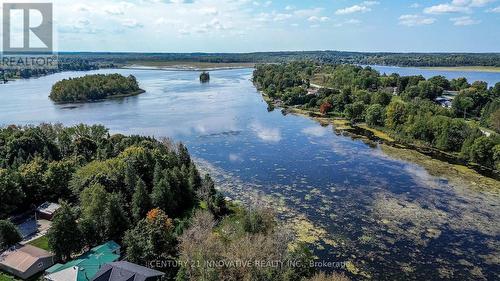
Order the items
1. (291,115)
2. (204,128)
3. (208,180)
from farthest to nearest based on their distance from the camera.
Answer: (291,115)
(204,128)
(208,180)

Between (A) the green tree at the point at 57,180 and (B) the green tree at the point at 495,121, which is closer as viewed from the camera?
(A) the green tree at the point at 57,180

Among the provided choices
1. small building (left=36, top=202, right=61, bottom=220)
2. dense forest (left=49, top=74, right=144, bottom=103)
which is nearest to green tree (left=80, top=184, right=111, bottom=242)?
small building (left=36, top=202, right=61, bottom=220)

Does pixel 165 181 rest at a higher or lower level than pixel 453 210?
higher

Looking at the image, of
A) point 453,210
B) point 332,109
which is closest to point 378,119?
point 332,109

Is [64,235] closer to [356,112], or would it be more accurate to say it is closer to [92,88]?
[356,112]

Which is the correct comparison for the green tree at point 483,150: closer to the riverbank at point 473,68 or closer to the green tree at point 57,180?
the green tree at point 57,180

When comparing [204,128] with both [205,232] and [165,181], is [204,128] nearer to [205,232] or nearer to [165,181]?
[165,181]

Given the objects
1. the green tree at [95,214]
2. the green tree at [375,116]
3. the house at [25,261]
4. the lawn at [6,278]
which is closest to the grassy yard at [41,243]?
the house at [25,261]
